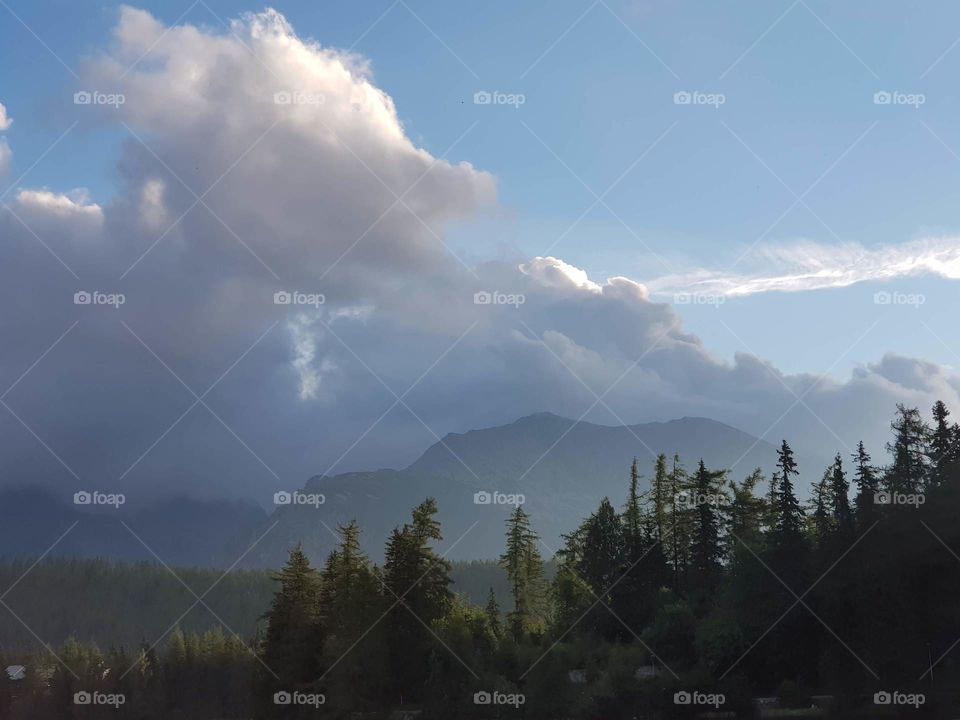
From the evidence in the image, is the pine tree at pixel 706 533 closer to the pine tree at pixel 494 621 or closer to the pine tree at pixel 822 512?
the pine tree at pixel 822 512

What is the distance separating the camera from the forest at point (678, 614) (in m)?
62.4

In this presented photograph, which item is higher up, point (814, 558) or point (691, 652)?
point (814, 558)

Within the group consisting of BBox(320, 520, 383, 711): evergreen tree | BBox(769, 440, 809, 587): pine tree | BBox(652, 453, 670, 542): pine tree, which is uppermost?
BBox(652, 453, 670, 542): pine tree

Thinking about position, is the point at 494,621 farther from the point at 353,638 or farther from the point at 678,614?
the point at 678,614

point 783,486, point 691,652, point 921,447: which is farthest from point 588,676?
point 921,447

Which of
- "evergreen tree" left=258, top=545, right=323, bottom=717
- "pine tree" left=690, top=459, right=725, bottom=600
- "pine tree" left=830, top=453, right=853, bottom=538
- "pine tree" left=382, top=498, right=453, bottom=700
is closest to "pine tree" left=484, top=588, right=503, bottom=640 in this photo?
"pine tree" left=382, top=498, right=453, bottom=700

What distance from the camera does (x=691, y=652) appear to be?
7244 centimetres

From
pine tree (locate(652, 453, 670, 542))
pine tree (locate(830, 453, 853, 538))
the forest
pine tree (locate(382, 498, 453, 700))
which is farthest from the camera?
pine tree (locate(652, 453, 670, 542))

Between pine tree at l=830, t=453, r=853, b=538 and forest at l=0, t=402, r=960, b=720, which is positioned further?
pine tree at l=830, t=453, r=853, b=538

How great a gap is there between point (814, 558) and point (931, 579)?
312 inches

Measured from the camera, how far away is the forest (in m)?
62.4

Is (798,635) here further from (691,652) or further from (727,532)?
(727,532)

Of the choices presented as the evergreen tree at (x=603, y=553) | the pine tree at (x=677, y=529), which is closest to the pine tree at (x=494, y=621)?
the evergreen tree at (x=603, y=553)

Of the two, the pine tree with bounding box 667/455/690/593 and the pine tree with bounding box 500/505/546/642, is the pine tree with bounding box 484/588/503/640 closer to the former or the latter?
the pine tree with bounding box 500/505/546/642
